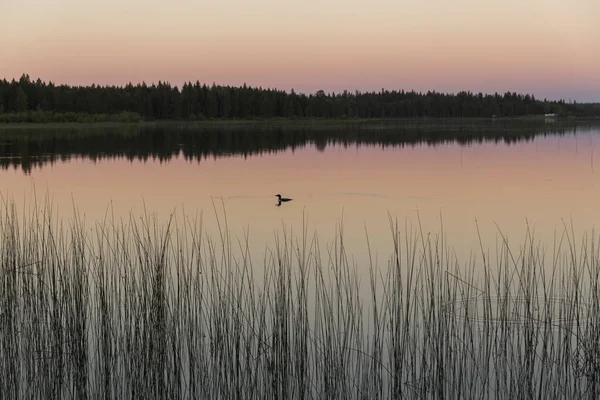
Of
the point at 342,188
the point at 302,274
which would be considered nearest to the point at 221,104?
the point at 342,188

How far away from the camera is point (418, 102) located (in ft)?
580

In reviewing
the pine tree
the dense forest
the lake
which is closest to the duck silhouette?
the lake

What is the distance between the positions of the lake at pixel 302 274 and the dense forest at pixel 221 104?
215 ft

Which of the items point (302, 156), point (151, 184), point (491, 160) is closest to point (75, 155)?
point (302, 156)

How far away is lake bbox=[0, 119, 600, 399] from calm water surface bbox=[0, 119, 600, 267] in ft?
0.41

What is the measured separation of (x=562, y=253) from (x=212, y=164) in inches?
918

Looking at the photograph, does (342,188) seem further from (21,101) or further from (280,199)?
(21,101)

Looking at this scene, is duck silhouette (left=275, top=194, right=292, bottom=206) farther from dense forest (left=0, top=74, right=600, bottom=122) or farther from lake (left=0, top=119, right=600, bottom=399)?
dense forest (left=0, top=74, right=600, bottom=122)

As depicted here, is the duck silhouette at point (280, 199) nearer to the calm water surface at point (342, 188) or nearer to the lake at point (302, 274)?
the calm water surface at point (342, 188)

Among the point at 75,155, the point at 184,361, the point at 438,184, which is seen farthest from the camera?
the point at 75,155

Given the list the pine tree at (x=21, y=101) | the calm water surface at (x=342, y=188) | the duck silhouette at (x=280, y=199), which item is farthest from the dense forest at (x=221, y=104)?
the duck silhouette at (x=280, y=199)

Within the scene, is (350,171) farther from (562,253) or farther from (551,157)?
(562,253)

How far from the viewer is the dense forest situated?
99.9 meters

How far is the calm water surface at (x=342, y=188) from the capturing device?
1523 cm
